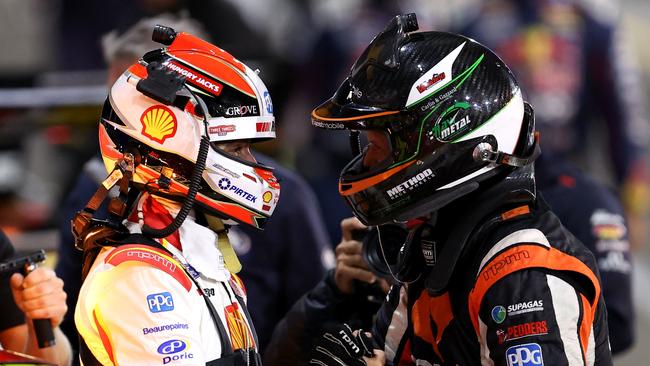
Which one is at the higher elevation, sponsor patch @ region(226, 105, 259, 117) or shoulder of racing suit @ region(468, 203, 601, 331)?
sponsor patch @ region(226, 105, 259, 117)

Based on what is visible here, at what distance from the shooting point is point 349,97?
151 inches

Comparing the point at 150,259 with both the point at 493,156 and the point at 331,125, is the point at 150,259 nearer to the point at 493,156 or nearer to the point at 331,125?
the point at 331,125

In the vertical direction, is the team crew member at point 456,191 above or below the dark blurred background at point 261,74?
above

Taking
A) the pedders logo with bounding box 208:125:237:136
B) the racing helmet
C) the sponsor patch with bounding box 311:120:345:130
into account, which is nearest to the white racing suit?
the racing helmet

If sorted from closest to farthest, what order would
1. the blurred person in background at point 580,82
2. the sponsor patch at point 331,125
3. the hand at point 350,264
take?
the sponsor patch at point 331,125
the hand at point 350,264
the blurred person in background at point 580,82

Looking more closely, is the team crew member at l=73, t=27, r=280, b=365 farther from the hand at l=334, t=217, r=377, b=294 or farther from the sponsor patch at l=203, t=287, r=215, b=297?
the hand at l=334, t=217, r=377, b=294

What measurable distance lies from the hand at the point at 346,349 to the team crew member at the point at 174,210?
25 centimetres

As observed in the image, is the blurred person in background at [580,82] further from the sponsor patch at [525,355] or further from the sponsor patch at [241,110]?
the sponsor patch at [525,355]

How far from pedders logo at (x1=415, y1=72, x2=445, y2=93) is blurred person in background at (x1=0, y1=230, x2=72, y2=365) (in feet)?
4.63

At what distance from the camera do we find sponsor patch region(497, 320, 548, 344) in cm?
346

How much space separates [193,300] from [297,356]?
103cm

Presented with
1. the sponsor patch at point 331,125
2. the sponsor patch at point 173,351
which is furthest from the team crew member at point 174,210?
the sponsor patch at point 331,125

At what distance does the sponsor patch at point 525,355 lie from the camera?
135 inches

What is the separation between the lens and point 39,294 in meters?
4.18
